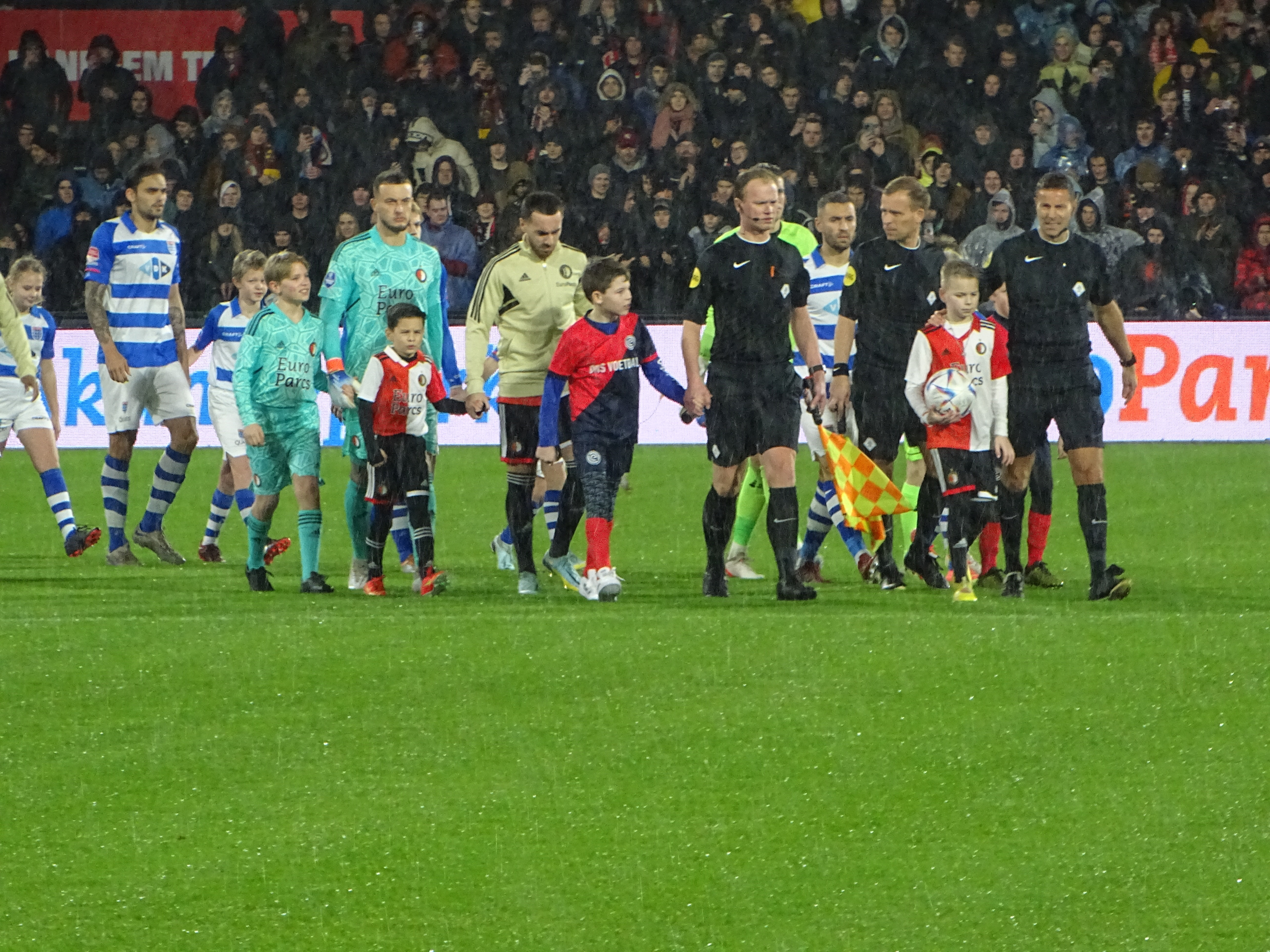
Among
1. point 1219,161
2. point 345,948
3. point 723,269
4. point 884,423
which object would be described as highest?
point 1219,161

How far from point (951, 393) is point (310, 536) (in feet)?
11.2

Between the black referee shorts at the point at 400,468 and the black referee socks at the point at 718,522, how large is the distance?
55.9 inches

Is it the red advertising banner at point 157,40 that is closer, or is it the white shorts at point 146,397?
the white shorts at point 146,397

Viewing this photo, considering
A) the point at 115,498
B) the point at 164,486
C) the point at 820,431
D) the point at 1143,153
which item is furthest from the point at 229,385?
the point at 1143,153

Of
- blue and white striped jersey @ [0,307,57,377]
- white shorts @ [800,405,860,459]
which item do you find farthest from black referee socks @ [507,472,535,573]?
blue and white striped jersey @ [0,307,57,377]

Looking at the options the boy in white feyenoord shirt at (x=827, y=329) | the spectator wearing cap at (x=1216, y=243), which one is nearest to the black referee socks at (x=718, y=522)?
the boy in white feyenoord shirt at (x=827, y=329)

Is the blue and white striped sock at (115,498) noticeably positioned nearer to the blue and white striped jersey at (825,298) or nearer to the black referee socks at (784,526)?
the blue and white striped jersey at (825,298)

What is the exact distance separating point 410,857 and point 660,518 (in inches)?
327

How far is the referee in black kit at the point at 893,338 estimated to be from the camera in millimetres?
10109

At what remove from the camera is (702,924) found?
17.1ft

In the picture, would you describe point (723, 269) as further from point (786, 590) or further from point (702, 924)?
point (702, 924)

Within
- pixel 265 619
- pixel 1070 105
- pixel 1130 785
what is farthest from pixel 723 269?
pixel 1070 105

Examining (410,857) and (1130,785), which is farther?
(1130,785)

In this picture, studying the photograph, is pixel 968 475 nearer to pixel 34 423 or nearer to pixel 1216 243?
pixel 34 423
